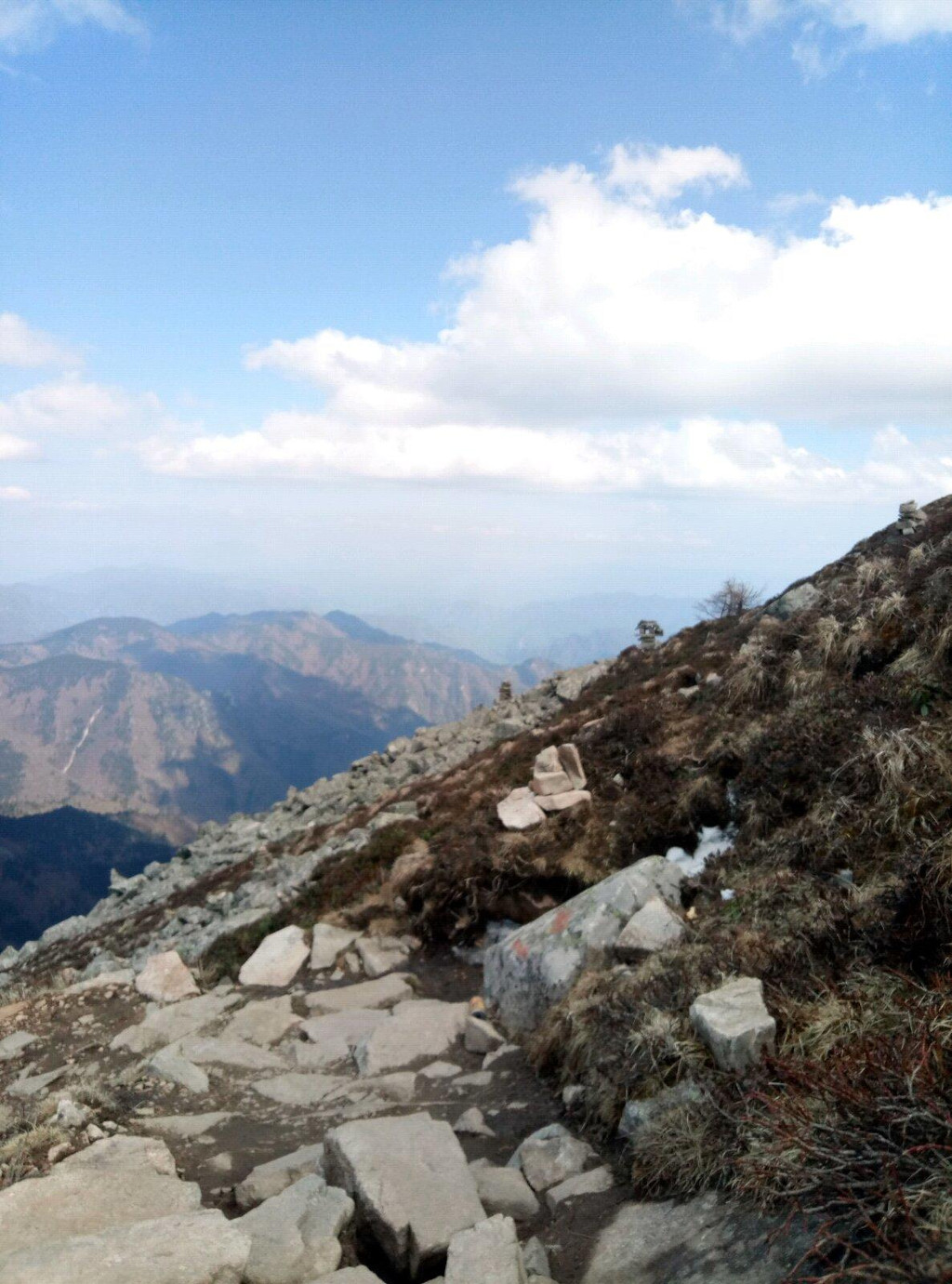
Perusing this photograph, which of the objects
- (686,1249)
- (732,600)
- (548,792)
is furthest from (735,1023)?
(732,600)

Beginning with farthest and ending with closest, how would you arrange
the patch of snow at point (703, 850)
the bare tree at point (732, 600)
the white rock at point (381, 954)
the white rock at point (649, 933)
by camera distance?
the bare tree at point (732, 600)
the white rock at point (381, 954)
the patch of snow at point (703, 850)
the white rock at point (649, 933)

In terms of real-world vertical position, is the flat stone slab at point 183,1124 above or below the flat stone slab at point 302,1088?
above

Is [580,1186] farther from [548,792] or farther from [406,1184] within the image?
[548,792]

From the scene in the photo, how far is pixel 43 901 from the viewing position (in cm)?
8569

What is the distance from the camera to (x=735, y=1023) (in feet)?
16.5

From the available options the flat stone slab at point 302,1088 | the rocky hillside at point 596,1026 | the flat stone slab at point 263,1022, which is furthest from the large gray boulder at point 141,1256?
the flat stone slab at point 263,1022

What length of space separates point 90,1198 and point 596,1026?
4.04 metres

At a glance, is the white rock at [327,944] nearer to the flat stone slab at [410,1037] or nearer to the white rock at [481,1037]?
the flat stone slab at [410,1037]

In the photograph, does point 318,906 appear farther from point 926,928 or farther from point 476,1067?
point 926,928

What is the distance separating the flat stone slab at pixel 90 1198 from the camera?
4.43m

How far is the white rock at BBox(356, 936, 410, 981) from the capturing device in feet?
36.6

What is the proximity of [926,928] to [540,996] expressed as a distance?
4267 millimetres

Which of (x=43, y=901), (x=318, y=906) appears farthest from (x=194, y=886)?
(x=43, y=901)

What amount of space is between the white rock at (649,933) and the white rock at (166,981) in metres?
7.48
